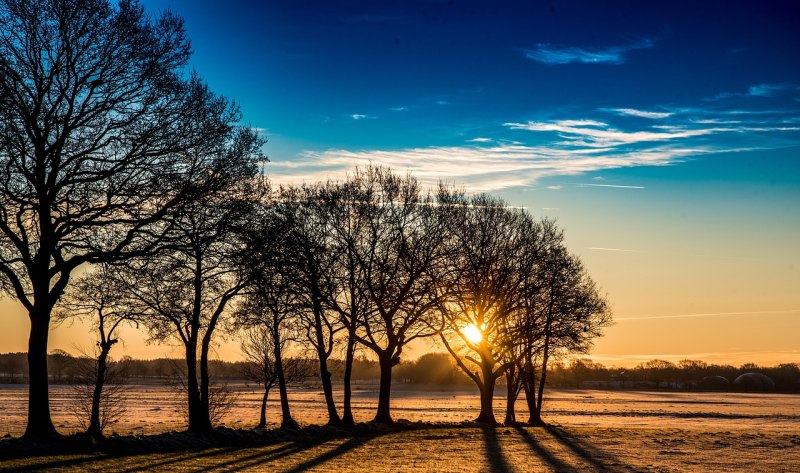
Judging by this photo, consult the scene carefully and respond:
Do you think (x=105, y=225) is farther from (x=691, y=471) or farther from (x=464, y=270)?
(x=464, y=270)

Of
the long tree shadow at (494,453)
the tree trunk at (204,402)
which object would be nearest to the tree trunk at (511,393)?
the long tree shadow at (494,453)

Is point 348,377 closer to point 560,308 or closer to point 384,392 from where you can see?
point 384,392

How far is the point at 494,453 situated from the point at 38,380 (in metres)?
18.3

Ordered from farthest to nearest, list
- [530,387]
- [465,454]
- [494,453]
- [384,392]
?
1. [530,387]
2. [384,392]
3. [494,453]
4. [465,454]

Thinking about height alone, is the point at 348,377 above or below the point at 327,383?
above

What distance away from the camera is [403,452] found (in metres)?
32.5

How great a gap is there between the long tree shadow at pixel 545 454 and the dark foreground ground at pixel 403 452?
45 mm

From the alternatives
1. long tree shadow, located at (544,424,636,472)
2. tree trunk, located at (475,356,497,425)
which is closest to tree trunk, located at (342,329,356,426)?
long tree shadow, located at (544,424,636,472)

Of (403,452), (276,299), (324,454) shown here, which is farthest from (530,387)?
(324,454)

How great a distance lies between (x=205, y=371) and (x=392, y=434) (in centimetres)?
1125

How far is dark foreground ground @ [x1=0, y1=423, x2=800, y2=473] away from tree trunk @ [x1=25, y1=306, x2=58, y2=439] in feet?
3.05

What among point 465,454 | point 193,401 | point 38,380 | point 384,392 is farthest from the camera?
point 384,392

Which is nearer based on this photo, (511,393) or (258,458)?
(258,458)

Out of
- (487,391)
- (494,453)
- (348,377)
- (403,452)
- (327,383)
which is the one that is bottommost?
(494,453)
